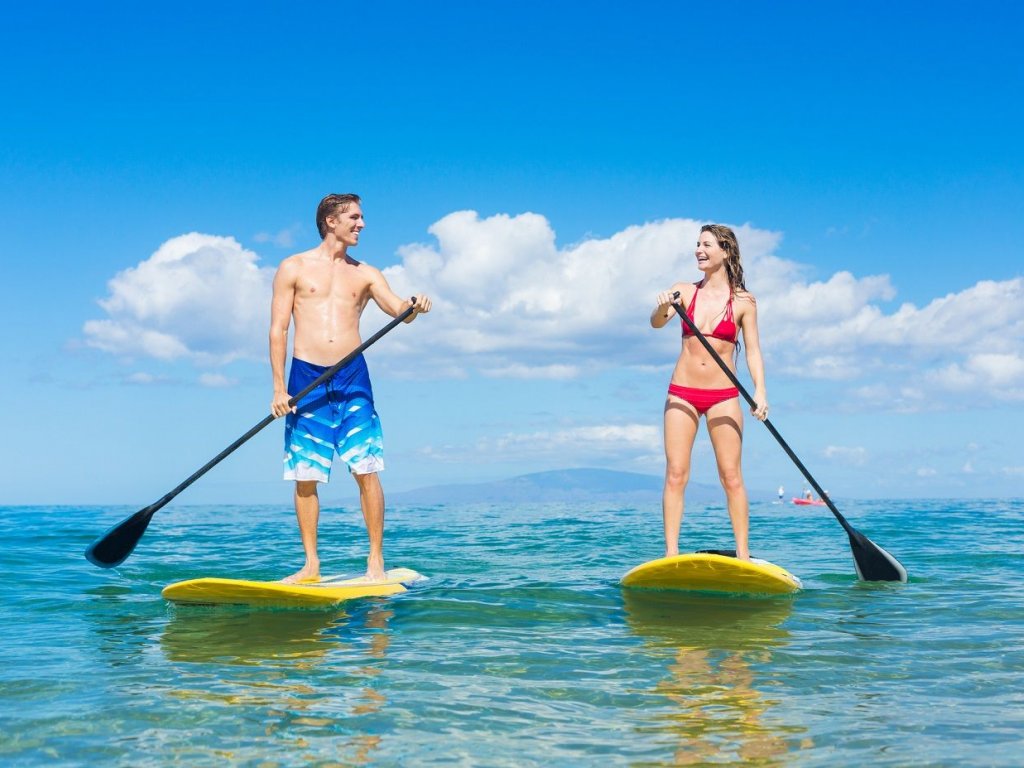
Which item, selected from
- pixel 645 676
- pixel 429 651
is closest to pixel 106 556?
pixel 429 651

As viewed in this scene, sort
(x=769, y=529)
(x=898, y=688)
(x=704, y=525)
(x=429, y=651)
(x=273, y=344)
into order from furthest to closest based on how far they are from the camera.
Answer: (x=704, y=525), (x=769, y=529), (x=273, y=344), (x=429, y=651), (x=898, y=688)

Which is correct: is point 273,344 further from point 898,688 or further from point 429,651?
point 898,688

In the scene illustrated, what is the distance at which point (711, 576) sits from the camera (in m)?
7.33

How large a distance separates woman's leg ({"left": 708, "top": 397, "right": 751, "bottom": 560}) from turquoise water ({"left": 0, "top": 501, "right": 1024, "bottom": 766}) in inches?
26.9

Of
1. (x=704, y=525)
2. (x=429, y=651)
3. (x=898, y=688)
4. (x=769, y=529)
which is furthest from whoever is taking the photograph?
(x=704, y=525)

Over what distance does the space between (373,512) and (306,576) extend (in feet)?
2.26

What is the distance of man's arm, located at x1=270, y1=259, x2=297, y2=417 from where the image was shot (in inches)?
283

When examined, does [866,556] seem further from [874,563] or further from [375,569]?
[375,569]

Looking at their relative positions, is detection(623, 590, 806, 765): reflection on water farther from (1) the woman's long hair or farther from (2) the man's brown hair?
(2) the man's brown hair

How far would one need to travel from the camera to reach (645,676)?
466cm

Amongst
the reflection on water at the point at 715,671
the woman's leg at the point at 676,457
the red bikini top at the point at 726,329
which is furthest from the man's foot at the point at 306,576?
the red bikini top at the point at 726,329

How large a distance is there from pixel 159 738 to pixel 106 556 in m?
4.24

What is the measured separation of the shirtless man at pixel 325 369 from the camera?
7.25 metres

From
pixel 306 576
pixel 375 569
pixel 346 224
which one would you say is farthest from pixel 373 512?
pixel 346 224
